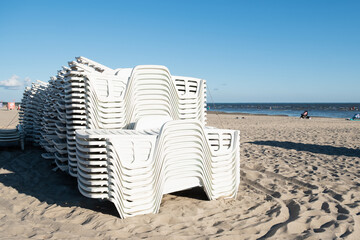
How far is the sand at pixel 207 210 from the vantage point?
3.58 meters

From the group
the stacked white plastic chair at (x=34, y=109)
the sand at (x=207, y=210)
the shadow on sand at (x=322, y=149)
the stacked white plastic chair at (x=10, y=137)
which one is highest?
the stacked white plastic chair at (x=34, y=109)

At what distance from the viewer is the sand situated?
11.7 feet

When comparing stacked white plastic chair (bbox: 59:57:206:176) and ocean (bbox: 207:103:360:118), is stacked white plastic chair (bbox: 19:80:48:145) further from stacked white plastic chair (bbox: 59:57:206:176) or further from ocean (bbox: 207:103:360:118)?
ocean (bbox: 207:103:360:118)

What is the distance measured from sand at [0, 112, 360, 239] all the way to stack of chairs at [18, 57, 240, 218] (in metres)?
0.33

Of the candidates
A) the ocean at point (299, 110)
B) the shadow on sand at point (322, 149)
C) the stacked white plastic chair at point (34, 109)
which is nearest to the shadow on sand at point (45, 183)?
the stacked white plastic chair at point (34, 109)

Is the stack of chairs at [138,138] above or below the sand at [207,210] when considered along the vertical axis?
above

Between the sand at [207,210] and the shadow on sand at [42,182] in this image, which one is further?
the shadow on sand at [42,182]

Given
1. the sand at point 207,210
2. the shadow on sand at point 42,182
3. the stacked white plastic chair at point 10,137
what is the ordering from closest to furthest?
1. the sand at point 207,210
2. the shadow on sand at point 42,182
3. the stacked white plastic chair at point 10,137

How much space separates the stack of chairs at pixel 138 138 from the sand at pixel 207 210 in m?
0.33

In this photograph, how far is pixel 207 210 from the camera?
436 centimetres

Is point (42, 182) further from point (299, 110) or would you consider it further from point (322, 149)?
point (299, 110)

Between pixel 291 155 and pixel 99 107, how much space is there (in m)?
5.70

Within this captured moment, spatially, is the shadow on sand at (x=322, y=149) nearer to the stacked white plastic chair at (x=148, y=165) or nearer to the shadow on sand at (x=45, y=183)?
the shadow on sand at (x=45, y=183)

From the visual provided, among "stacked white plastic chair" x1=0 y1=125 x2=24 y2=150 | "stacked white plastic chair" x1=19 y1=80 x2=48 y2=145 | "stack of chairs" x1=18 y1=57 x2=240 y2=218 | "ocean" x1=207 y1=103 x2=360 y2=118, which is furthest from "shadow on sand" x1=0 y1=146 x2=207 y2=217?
"ocean" x1=207 y1=103 x2=360 y2=118
